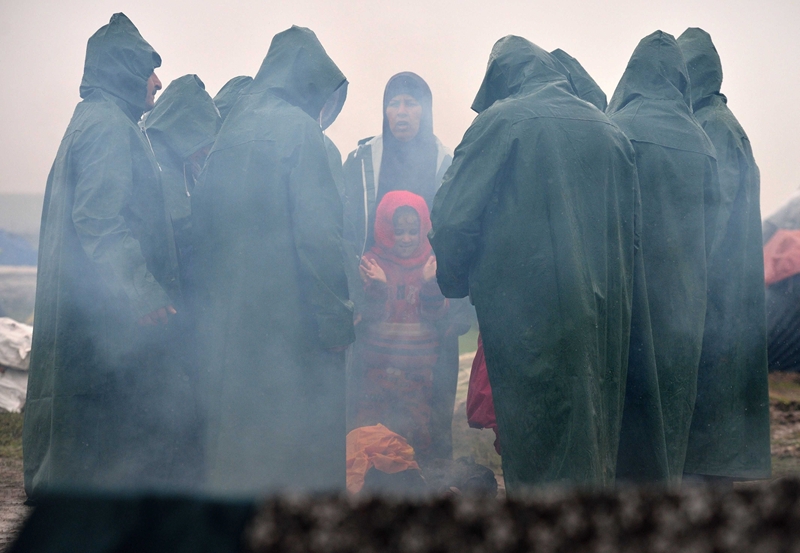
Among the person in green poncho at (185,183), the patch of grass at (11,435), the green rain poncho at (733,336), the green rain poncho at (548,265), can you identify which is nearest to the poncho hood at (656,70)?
the green rain poncho at (733,336)

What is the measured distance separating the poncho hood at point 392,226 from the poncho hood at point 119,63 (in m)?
1.63

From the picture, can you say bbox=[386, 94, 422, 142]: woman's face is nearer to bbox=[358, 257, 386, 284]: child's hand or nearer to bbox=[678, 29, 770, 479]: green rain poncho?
bbox=[358, 257, 386, 284]: child's hand

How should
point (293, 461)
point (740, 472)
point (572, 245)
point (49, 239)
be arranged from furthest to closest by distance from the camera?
point (740, 472)
point (49, 239)
point (293, 461)
point (572, 245)

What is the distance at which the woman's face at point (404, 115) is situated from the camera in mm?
4953

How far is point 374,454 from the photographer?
373 centimetres

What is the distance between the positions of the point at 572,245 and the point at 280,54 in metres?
1.47

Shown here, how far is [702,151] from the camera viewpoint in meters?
3.35

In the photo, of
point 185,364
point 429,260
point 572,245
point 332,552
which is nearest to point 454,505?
point 332,552

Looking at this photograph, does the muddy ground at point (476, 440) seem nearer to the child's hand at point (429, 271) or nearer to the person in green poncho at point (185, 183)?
the person in green poncho at point (185, 183)

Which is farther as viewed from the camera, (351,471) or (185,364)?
(351,471)

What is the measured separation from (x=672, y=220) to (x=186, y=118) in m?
2.66

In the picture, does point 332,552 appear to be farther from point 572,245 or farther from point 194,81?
point 194,81

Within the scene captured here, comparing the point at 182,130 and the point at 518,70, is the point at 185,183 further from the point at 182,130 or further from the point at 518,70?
the point at 518,70

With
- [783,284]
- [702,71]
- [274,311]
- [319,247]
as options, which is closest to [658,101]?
[702,71]
